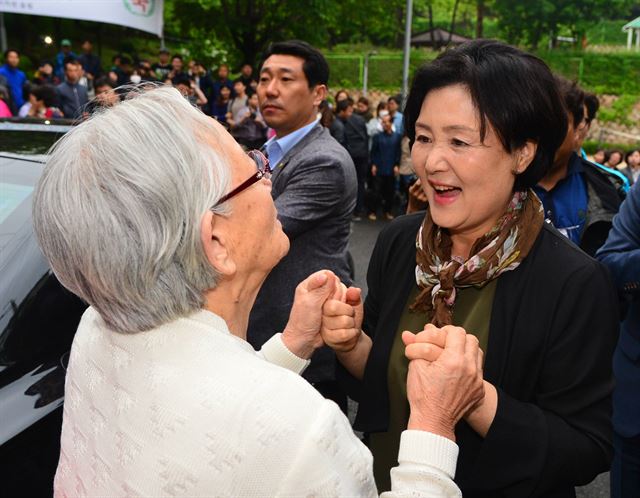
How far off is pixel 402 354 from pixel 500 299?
31 centimetres

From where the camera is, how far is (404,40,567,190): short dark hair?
150cm

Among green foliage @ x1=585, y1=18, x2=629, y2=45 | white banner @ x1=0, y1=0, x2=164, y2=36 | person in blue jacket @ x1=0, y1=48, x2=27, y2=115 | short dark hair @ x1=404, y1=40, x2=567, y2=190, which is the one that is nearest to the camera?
short dark hair @ x1=404, y1=40, x2=567, y2=190

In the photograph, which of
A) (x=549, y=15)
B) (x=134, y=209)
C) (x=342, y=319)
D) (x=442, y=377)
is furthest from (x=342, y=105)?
(x=549, y=15)

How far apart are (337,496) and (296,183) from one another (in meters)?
1.85

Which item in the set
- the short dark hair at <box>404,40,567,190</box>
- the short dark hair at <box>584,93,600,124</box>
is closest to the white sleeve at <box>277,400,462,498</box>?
the short dark hair at <box>404,40,567,190</box>

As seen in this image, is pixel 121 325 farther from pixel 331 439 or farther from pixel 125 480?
pixel 331 439

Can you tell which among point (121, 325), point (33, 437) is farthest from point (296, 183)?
point (121, 325)

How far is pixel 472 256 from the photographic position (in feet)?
5.25

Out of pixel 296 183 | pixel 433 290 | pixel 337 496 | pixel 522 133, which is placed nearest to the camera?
pixel 337 496

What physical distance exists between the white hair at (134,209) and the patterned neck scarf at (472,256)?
0.70m

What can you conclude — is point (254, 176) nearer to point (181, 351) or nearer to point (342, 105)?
point (181, 351)

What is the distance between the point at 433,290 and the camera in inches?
65.3

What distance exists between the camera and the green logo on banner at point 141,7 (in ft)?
45.8

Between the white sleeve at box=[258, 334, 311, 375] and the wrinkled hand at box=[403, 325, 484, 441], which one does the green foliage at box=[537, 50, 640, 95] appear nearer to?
the white sleeve at box=[258, 334, 311, 375]
